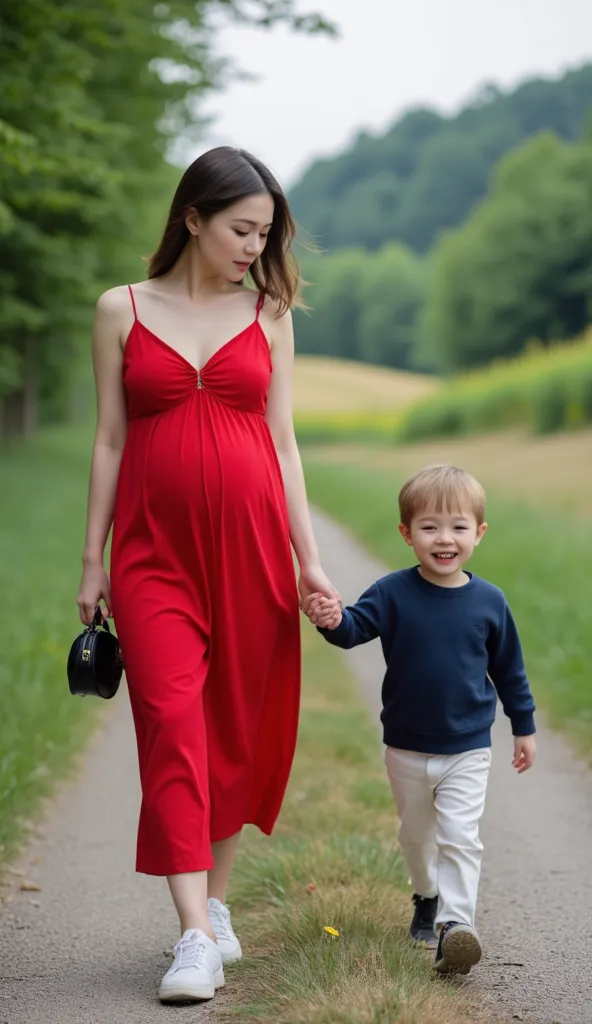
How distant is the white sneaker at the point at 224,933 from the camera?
3477 mm

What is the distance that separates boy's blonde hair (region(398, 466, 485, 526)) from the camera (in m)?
3.40

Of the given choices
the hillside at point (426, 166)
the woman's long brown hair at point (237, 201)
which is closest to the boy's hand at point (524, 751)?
the woman's long brown hair at point (237, 201)

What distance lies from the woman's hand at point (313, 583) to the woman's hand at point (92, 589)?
53 centimetres

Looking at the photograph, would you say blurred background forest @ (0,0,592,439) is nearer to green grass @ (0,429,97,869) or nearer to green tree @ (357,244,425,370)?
green tree @ (357,244,425,370)

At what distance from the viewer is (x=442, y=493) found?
3.40 m

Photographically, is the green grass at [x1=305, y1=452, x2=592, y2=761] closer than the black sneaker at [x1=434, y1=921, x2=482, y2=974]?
No

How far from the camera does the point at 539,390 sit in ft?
76.9

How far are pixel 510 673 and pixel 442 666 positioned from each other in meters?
0.22

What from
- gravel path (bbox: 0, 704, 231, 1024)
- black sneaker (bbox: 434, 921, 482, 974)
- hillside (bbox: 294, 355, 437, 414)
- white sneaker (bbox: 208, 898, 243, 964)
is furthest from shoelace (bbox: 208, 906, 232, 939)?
hillside (bbox: 294, 355, 437, 414)

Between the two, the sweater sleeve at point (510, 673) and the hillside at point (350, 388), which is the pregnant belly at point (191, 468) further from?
the hillside at point (350, 388)

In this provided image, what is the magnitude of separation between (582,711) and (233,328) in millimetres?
3720

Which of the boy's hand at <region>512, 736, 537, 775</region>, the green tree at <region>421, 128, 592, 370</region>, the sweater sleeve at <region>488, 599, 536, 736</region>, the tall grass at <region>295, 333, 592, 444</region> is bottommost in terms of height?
the boy's hand at <region>512, 736, 537, 775</region>

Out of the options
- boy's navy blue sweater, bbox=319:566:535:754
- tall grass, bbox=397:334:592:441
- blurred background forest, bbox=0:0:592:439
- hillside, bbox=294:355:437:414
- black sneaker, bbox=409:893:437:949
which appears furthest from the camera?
hillside, bbox=294:355:437:414

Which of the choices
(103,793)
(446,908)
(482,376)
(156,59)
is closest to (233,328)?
(446,908)
